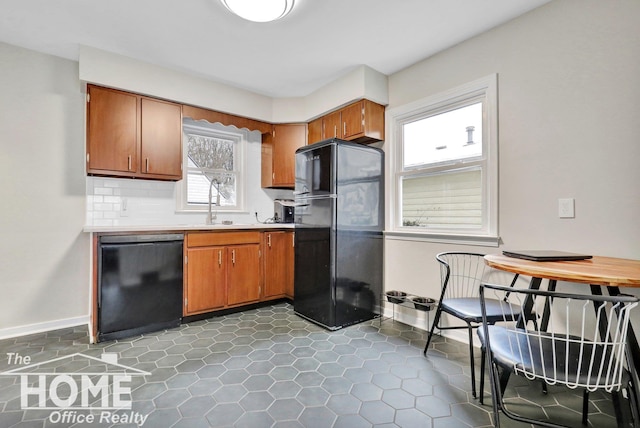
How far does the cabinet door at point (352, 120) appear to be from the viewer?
3.11 metres

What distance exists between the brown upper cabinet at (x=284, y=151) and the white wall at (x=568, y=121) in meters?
1.99

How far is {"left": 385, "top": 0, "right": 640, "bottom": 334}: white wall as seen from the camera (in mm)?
1794

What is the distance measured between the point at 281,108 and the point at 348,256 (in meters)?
2.16

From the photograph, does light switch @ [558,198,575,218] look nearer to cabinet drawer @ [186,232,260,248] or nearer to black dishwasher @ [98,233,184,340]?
cabinet drawer @ [186,232,260,248]

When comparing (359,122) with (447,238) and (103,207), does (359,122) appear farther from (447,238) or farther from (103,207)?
(103,207)

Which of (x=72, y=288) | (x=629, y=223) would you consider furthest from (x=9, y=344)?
(x=629, y=223)

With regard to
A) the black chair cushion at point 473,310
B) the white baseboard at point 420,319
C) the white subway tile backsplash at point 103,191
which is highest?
the white subway tile backsplash at point 103,191

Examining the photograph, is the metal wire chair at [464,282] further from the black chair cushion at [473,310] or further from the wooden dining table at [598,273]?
the wooden dining table at [598,273]

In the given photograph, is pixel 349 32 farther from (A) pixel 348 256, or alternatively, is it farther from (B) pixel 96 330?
(B) pixel 96 330

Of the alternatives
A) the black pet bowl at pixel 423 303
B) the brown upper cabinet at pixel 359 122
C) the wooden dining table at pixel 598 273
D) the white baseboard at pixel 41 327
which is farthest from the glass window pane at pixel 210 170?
the wooden dining table at pixel 598 273

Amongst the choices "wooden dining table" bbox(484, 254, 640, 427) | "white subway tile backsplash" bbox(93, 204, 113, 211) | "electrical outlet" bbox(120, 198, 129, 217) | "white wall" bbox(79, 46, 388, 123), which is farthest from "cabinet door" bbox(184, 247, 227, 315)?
"wooden dining table" bbox(484, 254, 640, 427)

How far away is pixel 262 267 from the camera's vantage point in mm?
3414

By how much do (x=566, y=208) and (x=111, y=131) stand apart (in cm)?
376

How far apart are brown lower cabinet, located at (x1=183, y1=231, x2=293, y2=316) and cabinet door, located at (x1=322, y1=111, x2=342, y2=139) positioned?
1269mm
